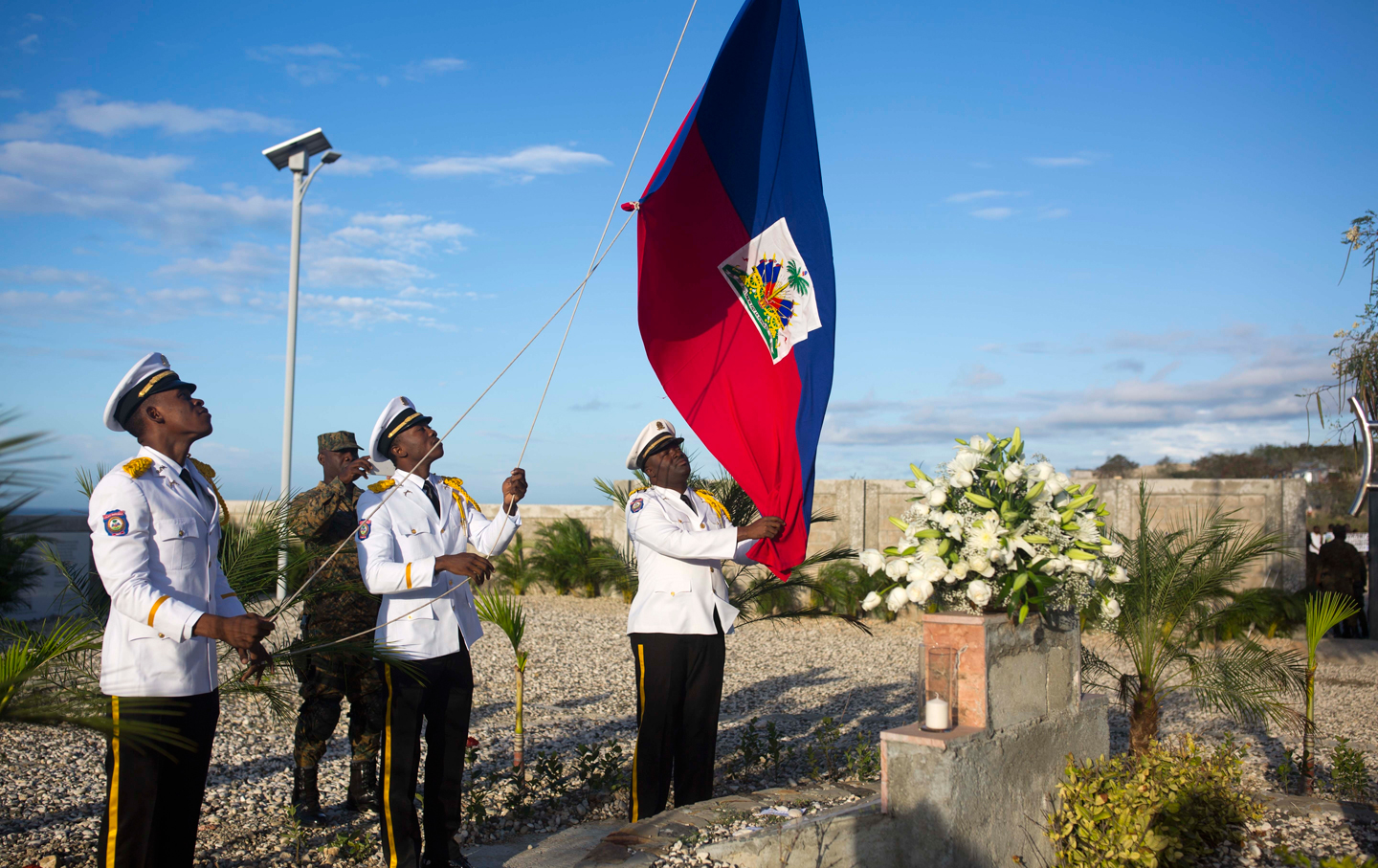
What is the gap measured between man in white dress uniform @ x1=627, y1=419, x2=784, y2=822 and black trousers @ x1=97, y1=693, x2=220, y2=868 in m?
1.87

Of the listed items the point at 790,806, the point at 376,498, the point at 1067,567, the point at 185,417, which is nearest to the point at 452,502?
the point at 376,498

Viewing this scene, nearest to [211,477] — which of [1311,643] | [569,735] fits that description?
[569,735]

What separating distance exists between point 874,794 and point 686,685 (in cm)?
98

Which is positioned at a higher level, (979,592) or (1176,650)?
(979,592)

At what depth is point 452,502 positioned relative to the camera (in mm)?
4180

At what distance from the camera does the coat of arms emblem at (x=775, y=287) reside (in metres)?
4.61

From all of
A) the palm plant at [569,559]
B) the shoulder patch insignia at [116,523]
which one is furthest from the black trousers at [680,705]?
the palm plant at [569,559]

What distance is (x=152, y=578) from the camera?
282 cm

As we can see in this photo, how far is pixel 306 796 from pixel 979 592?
338 centimetres

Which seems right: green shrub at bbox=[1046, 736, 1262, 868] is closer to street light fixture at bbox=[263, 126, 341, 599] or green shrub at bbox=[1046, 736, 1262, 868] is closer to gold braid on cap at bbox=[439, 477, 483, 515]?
gold braid on cap at bbox=[439, 477, 483, 515]

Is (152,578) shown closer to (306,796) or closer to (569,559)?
(306,796)

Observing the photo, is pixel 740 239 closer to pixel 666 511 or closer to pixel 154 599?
pixel 666 511

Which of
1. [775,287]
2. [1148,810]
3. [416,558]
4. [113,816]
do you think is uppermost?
[775,287]

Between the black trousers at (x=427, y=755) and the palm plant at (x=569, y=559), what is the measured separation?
13412mm
